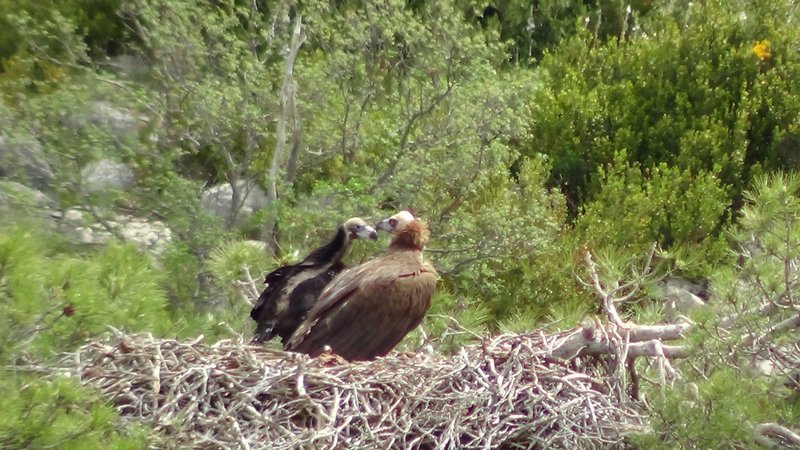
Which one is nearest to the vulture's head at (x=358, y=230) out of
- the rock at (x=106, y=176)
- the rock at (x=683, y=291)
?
the rock at (x=106, y=176)

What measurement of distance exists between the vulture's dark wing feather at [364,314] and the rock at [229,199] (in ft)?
13.1

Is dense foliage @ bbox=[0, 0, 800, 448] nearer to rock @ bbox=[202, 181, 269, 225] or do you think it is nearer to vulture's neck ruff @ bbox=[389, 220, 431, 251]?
rock @ bbox=[202, 181, 269, 225]

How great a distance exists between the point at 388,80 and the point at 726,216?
484cm

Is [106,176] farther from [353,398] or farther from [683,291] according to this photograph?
[353,398]

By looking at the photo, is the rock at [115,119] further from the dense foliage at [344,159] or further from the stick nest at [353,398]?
the stick nest at [353,398]

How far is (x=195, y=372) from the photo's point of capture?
6230 millimetres

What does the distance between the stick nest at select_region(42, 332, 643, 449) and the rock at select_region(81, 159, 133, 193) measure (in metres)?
5.61

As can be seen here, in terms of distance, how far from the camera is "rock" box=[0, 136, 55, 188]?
11891mm

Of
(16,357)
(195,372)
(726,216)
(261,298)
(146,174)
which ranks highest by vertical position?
(16,357)

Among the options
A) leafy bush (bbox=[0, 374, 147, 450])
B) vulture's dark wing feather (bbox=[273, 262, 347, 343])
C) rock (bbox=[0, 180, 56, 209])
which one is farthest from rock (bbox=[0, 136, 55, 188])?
leafy bush (bbox=[0, 374, 147, 450])

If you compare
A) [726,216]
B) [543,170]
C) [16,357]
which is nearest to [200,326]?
[16,357]

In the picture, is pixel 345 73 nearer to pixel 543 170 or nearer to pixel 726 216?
pixel 543 170

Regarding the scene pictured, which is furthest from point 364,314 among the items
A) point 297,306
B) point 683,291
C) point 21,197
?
point 683,291

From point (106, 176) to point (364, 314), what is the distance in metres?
5.22
